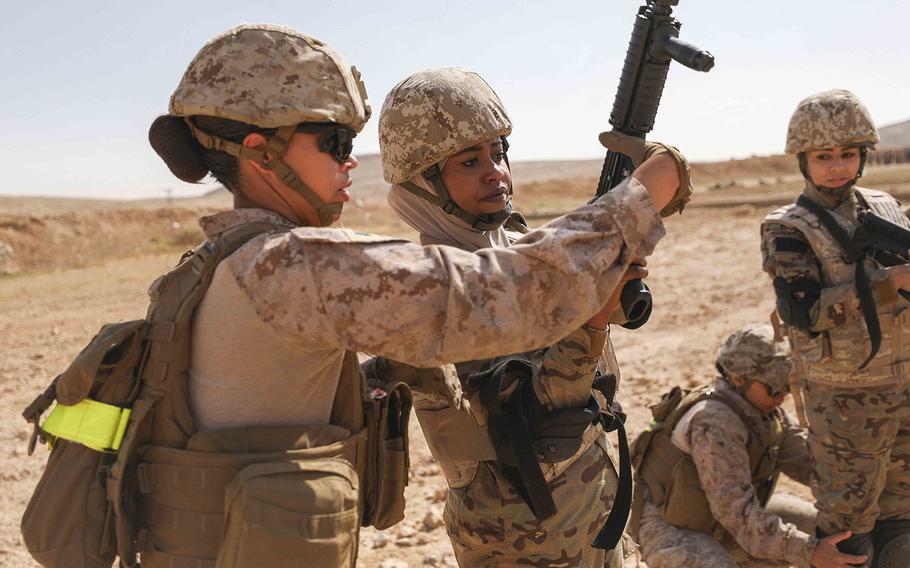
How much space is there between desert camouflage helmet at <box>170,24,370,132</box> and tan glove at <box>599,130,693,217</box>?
0.64 metres

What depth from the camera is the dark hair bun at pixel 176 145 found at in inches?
78.4

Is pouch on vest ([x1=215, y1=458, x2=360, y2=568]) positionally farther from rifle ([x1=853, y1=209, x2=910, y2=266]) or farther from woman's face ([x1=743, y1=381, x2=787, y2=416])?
rifle ([x1=853, y1=209, x2=910, y2=266])

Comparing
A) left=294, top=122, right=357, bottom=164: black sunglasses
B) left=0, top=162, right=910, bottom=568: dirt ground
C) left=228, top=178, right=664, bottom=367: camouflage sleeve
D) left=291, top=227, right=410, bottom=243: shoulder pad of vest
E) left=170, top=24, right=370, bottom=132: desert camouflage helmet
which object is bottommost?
left=0, top=162, right=910, bottom=568: dirt ground

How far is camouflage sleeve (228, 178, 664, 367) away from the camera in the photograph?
1.63m

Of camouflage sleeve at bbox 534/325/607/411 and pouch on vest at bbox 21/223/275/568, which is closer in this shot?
pouch on vest at bbox 21/223/275/568

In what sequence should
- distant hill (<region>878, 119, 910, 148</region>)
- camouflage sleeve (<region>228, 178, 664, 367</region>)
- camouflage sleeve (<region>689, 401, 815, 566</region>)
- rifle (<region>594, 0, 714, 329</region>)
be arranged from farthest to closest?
1. distant hill (<region>878, 119, 910, 148</region>)
2. camouflage sleeve (<region>689, 401, 815, 566</region>)
3. rifle (<region>594, 0, 714, 329</region>)
4. camouflage sleeve (<region>228, 178, 664, 367</region>)

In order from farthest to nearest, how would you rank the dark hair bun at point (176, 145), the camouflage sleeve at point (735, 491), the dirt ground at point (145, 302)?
the dirt ground at point (145, 302) → the camouflage sleeve at point (735, 491) → the dark hair bun at point (176, 145)

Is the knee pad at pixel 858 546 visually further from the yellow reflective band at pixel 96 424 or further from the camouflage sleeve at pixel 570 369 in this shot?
the yellow reflective band at pixel 96 424

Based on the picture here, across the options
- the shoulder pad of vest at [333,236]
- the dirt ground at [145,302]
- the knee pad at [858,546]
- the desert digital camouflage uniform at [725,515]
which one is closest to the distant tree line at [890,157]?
the dirt ground at [145,302]

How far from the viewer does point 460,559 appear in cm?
272

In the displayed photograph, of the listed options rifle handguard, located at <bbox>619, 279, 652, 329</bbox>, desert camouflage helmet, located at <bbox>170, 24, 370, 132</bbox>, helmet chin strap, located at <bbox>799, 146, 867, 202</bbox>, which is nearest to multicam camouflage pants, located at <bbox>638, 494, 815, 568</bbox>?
helmet chin strap, located at <bbox>799, 146, 867, 202</bbox>

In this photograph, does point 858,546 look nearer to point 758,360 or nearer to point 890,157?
point 758,360

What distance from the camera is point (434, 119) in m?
2.64

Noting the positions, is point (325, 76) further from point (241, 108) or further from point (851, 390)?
point (851, 390)
